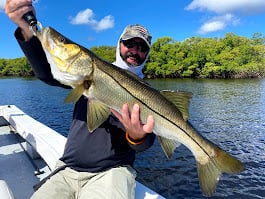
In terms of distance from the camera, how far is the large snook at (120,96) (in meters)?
2.63

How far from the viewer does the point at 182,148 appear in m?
12.8

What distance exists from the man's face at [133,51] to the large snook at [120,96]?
3.76 feet

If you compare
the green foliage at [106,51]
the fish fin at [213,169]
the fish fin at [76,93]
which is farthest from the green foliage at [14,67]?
the fish fin at [213,169]

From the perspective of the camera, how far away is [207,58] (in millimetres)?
90562

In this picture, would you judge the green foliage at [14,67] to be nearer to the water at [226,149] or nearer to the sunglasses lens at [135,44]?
the water at [226,149]

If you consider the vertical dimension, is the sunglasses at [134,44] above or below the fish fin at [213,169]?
above

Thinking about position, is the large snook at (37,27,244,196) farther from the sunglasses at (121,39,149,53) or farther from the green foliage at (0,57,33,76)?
the green foliage at (0,57,33,76)

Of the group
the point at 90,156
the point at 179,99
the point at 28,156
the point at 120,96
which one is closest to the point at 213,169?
the point at 179,99

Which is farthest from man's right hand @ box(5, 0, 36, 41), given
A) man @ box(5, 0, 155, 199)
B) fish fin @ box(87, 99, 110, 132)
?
fish fin @ box(87, 99, 110, 132)

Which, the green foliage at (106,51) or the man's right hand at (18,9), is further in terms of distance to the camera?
the green foliage at (106,51)

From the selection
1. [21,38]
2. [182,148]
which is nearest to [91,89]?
[21,38]

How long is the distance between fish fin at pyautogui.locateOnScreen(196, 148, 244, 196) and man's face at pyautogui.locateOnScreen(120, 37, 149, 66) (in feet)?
5.34

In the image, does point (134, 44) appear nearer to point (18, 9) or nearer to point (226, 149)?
point (18, 9)

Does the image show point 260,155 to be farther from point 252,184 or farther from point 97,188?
point 97,188
